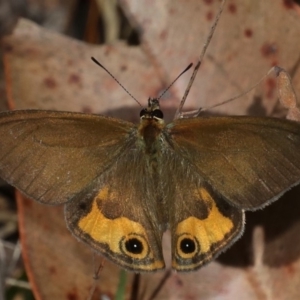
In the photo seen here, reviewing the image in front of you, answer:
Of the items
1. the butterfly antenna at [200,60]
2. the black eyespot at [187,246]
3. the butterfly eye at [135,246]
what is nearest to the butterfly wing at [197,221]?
the black eyespot at [187,246]

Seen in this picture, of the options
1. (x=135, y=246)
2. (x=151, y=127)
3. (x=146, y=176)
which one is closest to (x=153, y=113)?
(x=151, y=127)

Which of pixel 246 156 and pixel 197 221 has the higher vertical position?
pixel 246 156

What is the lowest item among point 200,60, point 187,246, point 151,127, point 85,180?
point 187,246

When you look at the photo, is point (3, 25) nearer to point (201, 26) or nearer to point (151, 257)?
point (201, 26)

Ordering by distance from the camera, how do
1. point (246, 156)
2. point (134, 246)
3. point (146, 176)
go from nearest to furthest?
point (246, 156)
point (134, 246)
point (146, 176)

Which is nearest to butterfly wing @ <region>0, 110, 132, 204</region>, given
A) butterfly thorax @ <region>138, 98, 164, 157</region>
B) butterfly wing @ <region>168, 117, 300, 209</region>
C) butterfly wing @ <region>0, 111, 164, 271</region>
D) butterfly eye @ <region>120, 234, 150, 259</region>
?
butterfly wing @ <region>0, 111, 164, 271</region>

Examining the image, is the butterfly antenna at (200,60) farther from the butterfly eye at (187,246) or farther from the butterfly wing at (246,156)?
the butterfly eye at (187,246)

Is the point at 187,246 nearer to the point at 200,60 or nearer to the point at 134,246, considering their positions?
the point at 134,246

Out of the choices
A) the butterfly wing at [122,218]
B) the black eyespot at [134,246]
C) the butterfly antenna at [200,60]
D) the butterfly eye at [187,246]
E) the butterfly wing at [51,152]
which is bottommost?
the butterfly eye at [187,246]
